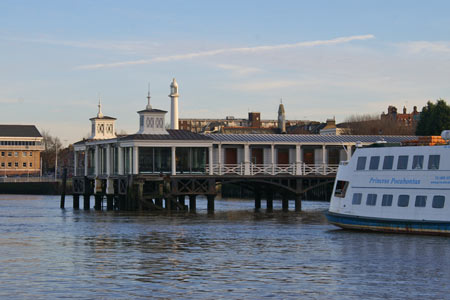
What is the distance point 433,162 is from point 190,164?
35001mm

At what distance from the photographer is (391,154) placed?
54.0 m

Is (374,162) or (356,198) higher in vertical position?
(374,162)

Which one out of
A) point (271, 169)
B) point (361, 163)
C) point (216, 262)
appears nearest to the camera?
point (216, 262)

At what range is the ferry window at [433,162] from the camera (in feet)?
168

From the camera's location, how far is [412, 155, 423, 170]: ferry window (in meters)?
52.2

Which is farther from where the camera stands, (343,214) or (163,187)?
(163,187)

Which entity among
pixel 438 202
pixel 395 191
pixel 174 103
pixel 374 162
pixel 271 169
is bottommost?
pixel 438 202

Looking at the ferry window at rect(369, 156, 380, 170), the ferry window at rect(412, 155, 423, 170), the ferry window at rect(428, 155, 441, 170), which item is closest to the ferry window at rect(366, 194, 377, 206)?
the ferry window at rect(369, 156, 380, 170)

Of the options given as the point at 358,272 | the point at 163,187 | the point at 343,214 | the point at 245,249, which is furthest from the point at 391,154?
the point at 163,187

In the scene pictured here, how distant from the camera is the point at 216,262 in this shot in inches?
1641

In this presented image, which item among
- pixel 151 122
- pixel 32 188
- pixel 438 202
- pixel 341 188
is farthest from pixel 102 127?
pixel 32 188

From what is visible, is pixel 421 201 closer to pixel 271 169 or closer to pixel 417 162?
pixel 417 162

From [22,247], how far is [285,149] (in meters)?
45.8

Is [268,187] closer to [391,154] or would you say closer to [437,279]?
[391,154]
